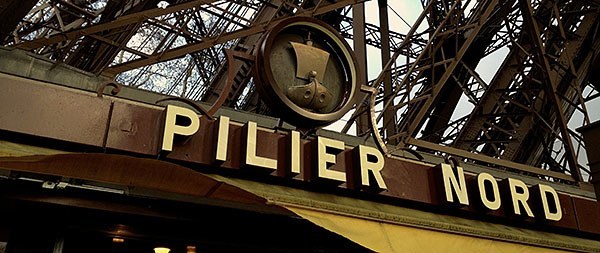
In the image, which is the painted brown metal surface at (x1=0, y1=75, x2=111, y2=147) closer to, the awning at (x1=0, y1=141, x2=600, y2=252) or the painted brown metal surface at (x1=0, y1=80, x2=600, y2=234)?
the painted brown metal surface at (x1=0, y1=80, x2=600, y2=234)

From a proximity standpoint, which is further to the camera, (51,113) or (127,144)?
(127,144)

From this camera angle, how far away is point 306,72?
4641 mm

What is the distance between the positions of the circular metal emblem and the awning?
74cm

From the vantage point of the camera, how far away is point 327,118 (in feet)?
14.8

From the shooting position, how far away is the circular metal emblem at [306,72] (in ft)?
14.2

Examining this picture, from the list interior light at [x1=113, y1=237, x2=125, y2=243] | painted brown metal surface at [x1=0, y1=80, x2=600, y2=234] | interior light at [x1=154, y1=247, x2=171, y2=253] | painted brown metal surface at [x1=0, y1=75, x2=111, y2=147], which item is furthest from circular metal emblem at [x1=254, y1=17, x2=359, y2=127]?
interior light at [x1=113, y1=237, x2=125, y2=243]

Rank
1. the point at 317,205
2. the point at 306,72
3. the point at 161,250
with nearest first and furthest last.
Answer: the point at 317,205
the point at 161,250
the point at 306,72

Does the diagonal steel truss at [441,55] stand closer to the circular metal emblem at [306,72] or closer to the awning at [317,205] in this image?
the circular metal emblem at [306,72]

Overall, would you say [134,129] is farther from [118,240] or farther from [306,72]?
[306,72]

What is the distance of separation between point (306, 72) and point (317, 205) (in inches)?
54.8

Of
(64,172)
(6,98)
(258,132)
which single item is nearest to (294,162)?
(258,132)

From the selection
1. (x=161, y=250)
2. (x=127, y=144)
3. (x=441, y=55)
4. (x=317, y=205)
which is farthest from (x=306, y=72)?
(x=441, y=55)

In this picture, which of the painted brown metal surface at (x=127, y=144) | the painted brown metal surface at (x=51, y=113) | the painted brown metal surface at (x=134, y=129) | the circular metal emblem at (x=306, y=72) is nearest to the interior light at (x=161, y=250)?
the painted brown metal surface at (x=127, y=144)

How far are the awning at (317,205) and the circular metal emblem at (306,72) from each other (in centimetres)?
74
